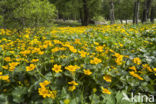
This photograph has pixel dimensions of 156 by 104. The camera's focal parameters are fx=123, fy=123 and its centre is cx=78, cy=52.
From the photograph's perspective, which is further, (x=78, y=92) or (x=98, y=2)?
(x=98, y=2)

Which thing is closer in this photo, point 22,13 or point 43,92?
point 43,92

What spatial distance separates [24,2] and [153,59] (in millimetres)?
5238

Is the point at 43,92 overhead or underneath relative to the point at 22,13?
underneath

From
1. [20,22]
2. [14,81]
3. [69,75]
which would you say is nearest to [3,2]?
[20,22]

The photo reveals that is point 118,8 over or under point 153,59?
over

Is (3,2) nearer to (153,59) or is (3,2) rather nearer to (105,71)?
(105,71)

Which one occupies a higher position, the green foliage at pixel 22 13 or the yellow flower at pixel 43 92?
the green foliage at pixel 22 13

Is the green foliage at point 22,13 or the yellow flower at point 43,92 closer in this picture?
the yellow flower at point 43,92

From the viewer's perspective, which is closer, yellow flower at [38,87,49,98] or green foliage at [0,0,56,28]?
yellow flower at [38,87,49,98]

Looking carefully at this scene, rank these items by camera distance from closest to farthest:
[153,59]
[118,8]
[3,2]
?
1. [153,59]
2. [3,2]
3. [118,8]

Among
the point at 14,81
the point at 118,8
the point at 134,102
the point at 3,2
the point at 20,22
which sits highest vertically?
the point at 118,8

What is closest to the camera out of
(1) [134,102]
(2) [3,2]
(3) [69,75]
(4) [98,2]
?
(1) [134,102]

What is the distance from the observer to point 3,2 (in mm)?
4949

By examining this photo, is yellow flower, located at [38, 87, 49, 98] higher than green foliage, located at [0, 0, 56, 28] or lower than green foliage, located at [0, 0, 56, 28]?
lower
